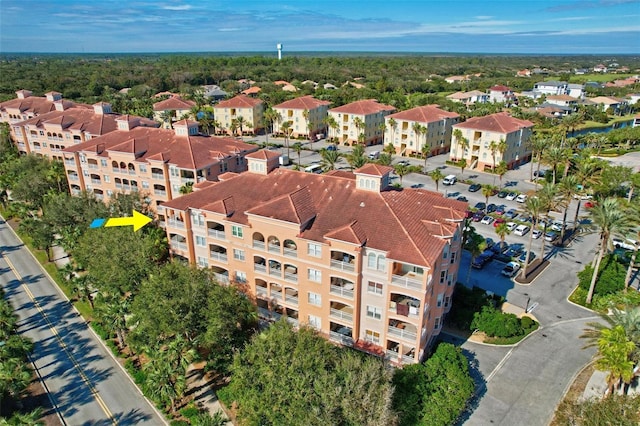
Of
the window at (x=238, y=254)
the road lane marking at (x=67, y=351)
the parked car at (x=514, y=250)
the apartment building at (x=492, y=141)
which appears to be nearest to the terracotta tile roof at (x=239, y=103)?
the apartment building at (x=492, y=141)

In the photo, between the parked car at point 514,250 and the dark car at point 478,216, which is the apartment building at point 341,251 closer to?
the parked car at point 514,250

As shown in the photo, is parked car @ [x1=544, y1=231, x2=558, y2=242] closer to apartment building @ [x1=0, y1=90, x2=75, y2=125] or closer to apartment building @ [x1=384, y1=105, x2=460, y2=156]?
apartment building @ [x1=384, y1=105, x2=460, y2=156]

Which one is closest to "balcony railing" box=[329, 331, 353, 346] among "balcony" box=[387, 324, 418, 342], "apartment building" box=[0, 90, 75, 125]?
"balcony" box=[387, 324, 418, 342]

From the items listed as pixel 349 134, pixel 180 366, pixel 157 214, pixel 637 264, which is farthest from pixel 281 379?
pixel 349 134

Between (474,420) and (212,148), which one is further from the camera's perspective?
(212,148)

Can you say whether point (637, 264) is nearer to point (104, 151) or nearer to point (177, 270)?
point (177, 270)

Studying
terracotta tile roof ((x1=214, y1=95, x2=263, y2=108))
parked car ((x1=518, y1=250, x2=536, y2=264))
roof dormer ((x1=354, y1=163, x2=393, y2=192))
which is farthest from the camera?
terracotta tile roof ((x1=214, y1=95, x2=263, y2=108))

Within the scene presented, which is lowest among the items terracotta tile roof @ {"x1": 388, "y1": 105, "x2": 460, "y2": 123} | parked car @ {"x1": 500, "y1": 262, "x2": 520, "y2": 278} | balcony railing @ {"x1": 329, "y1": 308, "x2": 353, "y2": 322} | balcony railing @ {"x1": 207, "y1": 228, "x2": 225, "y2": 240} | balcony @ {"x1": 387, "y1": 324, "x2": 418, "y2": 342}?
parked car @ {"x1": 500, "y1": 262, "x2": 520, "y2": 278}
